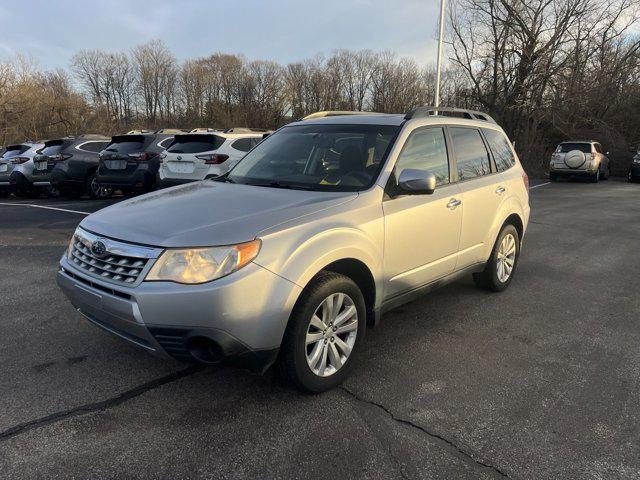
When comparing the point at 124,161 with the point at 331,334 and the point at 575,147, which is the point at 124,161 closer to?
the point at 331,334

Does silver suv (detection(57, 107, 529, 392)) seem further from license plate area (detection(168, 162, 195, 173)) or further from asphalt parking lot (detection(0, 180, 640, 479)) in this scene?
license plate area (detection(168, 162, 195, 173))

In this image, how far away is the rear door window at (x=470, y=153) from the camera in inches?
174

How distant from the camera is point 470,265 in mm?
4562

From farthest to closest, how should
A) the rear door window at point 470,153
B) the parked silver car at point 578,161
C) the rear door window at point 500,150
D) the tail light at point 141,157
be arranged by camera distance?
the parked silver car at point 578,161 < the tail light at point 141,157 < the rear door window at point 500,150 < the rear door window at point 470,153

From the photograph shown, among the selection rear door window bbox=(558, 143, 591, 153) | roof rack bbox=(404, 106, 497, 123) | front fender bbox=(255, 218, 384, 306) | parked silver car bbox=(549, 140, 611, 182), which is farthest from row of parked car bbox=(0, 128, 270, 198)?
rear door window bbox=(558, 143, 591, 153)

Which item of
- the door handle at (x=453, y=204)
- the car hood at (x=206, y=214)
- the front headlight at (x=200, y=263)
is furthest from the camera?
the door handle at (x=453, y=204)

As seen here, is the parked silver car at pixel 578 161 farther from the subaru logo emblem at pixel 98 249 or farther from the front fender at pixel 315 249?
the subaru logo emblem at pixel 98 249

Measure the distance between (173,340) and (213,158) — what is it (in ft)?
22.6

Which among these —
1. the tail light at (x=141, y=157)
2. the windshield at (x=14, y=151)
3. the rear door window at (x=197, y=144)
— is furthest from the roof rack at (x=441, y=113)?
the windshield at (x=14, y=151)

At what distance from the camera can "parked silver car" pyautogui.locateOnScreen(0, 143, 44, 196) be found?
14211mm

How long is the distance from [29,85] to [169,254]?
125 ft

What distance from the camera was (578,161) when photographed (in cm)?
2031

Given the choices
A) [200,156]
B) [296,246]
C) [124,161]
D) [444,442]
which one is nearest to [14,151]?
[124,161]

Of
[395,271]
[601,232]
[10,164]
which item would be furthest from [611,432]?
[10,164]
